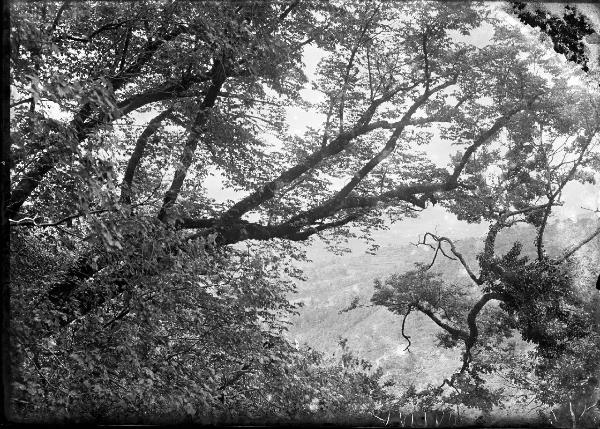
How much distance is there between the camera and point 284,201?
3195 millimetres

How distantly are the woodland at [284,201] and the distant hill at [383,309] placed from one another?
5 cm

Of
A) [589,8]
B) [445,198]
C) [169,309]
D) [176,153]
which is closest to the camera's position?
[589,8]

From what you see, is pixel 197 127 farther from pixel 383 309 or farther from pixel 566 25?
pixel 566 25

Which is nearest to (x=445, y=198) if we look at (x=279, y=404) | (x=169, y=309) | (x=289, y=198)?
(x=289, y=198)

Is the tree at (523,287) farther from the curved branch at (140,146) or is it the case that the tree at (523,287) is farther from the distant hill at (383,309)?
the curved branch at (140,146)

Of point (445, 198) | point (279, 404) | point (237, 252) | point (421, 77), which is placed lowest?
point (279, 404)

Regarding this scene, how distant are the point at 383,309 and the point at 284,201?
0.91 metres

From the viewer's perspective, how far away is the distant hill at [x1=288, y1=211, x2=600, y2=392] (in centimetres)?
293

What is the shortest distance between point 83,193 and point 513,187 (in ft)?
8.96

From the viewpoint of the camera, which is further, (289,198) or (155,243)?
(289,198)

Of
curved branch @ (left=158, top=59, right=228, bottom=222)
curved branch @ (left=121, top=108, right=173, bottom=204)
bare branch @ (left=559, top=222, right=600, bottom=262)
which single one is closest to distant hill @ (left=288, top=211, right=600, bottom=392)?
bare branch @ (left=559, top=222, right=600, bottom=262)

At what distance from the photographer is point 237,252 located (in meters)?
3.03

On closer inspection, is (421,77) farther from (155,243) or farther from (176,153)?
(155,243)

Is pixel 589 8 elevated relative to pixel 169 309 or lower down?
elevated
